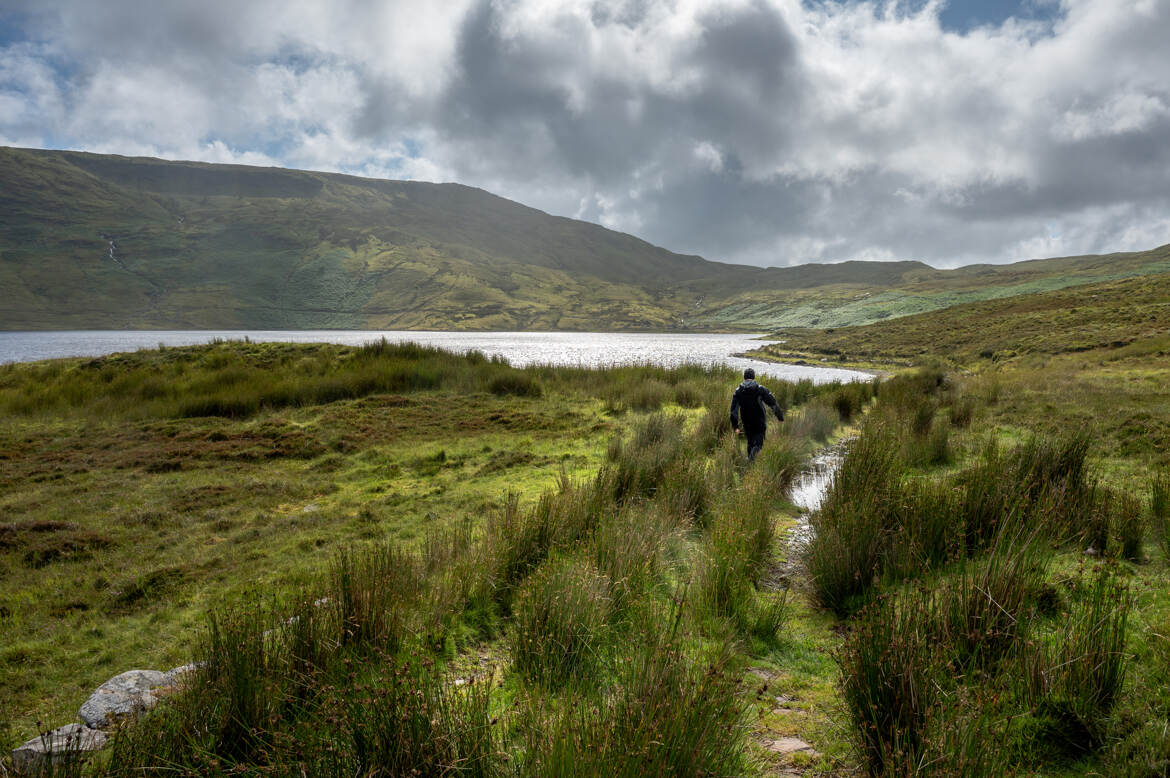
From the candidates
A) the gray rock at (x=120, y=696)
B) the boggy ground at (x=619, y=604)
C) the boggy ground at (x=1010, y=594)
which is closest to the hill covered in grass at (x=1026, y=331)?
the boggy ground at (x=1010, y=594)

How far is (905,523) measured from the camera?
4.96 m

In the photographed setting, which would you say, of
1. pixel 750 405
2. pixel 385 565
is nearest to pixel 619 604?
pixel 385 565

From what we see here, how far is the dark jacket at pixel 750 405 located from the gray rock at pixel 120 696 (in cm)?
809

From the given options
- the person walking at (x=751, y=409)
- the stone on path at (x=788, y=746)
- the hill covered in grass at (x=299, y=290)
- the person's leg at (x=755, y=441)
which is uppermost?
the hill covered in grass at (x=299, y=290)

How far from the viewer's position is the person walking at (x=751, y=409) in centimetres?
917

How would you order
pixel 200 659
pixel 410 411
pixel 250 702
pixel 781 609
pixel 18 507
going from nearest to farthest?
1. pixel 250 702
2. pixel 200 659
3. pixel 781 609
4. pixel 18 507
5. pixel 410 411

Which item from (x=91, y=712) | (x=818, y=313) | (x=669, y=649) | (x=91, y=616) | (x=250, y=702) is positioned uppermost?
(x=818, y=313)

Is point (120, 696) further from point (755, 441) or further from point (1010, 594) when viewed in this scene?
point (755, 441)

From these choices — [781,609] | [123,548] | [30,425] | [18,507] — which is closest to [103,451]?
[18,507]

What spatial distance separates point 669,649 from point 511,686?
169 centimetres

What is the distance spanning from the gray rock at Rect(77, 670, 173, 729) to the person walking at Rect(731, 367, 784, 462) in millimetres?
7980

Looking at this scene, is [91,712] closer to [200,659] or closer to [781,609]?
[200,659]

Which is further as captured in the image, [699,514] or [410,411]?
[410,411]

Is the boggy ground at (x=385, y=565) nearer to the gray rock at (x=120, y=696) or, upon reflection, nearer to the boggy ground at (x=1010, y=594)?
the gray rock at (x=120, y=696)
